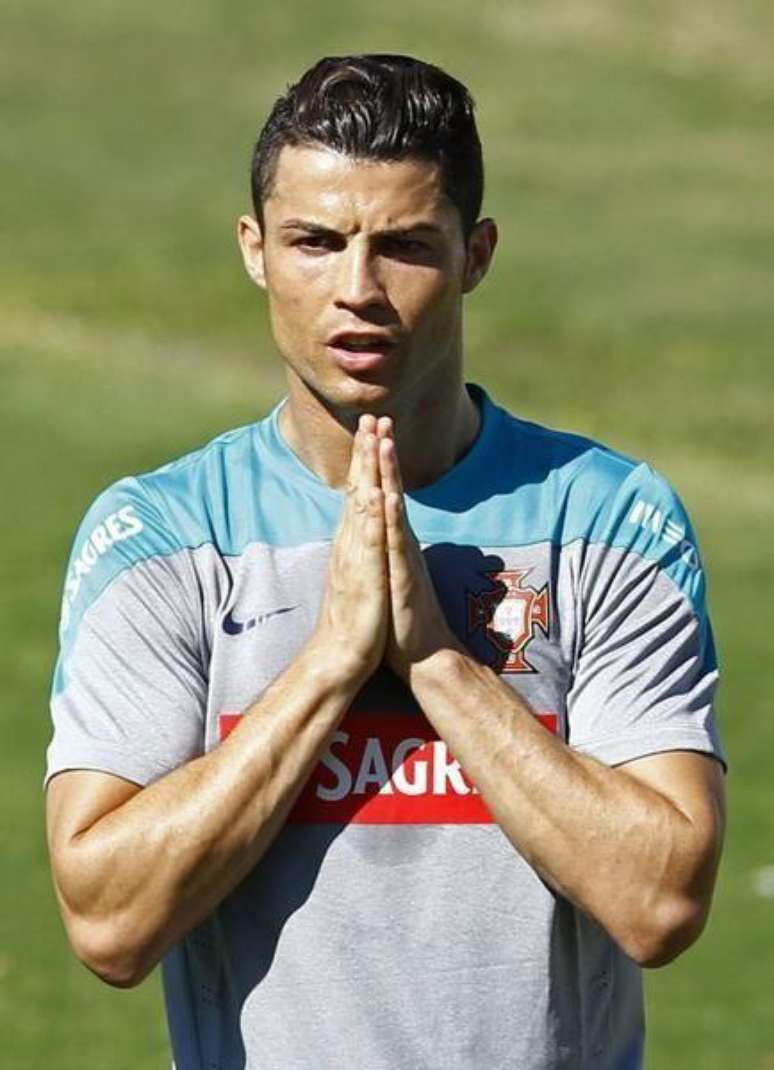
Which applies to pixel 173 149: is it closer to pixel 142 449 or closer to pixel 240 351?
pixel 240 351

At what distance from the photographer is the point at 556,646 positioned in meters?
4.39

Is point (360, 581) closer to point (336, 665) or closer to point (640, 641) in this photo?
point (336, 665)

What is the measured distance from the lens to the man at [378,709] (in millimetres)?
4203

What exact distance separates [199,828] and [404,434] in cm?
69

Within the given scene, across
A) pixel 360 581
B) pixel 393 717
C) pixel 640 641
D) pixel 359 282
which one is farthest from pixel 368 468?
pixel 640 641

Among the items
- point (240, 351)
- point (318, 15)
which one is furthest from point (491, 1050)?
point (318, 15)

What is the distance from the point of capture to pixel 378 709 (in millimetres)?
4363

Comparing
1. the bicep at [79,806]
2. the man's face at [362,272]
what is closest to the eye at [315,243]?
the man's face at [362,272]

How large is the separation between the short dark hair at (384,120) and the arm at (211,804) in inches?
16.4

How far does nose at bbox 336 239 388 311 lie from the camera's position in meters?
4.24

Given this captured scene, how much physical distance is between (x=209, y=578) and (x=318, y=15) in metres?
30.4

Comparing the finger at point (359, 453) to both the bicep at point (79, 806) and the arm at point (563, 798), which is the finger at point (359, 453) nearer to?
the arm at point (563, 798)

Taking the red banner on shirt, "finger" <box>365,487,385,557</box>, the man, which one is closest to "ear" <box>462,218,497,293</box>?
the man

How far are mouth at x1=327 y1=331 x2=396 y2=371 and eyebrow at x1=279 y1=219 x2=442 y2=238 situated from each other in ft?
0.49
